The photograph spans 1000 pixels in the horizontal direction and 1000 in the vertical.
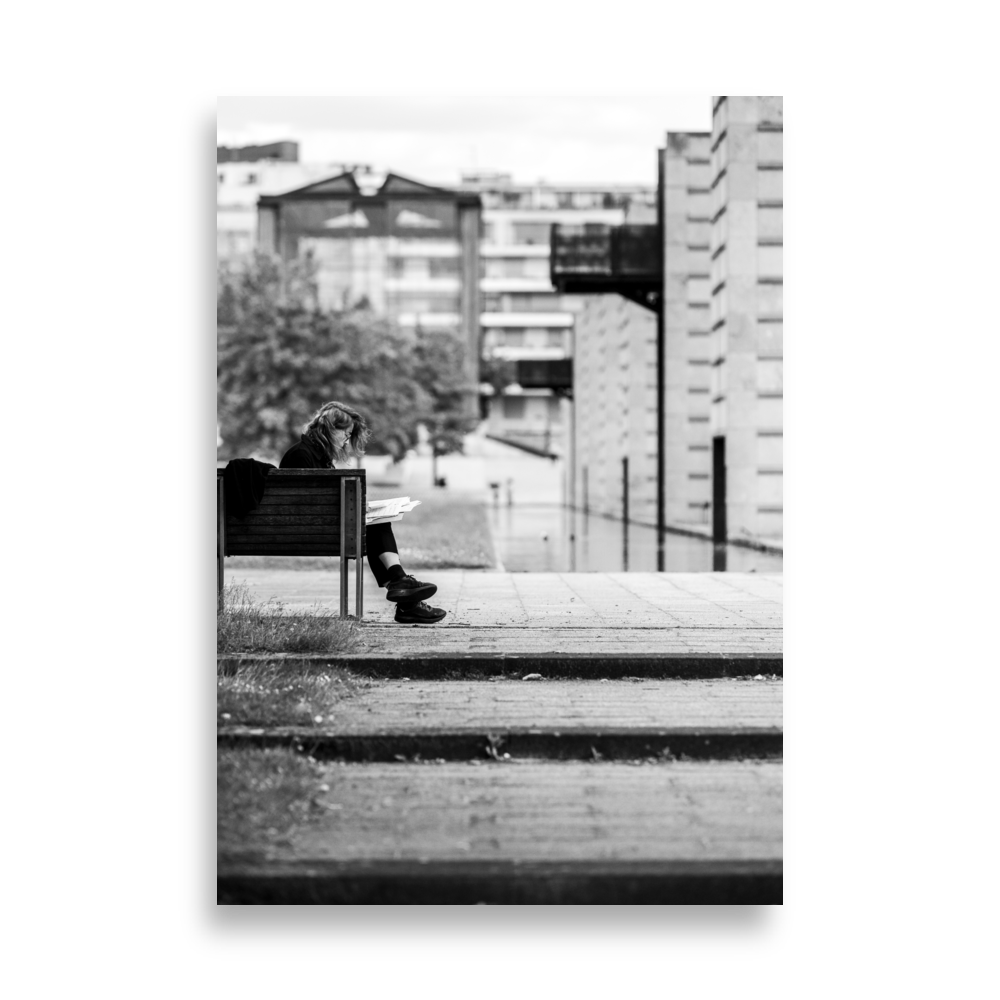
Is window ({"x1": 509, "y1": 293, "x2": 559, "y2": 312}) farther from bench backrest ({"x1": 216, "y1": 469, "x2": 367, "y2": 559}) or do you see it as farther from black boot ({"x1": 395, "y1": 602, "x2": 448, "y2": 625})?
bench backrest ({"x1": 216, "y1": 469, "x2": 367, "y2": 559})

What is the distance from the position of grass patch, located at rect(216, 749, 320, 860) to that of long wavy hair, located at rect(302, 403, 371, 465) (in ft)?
11.6

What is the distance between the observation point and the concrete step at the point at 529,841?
4.39 m

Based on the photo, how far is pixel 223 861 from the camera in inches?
179

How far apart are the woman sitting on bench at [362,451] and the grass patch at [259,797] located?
269 cm

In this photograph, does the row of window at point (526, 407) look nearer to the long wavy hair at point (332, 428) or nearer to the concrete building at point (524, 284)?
the concrete building at point (524, 284)

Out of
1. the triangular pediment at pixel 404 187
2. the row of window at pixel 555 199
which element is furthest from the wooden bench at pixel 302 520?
the row of window at pixel 555 199

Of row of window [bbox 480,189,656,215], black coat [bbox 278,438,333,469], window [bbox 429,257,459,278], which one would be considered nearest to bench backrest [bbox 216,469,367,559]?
black coat [bbox 278,438,333,469]

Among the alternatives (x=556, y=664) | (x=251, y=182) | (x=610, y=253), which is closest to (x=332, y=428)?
(x=556, y=664)

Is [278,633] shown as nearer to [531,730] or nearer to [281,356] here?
[531,730]

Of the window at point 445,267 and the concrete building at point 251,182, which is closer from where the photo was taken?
the window at point 445,267
